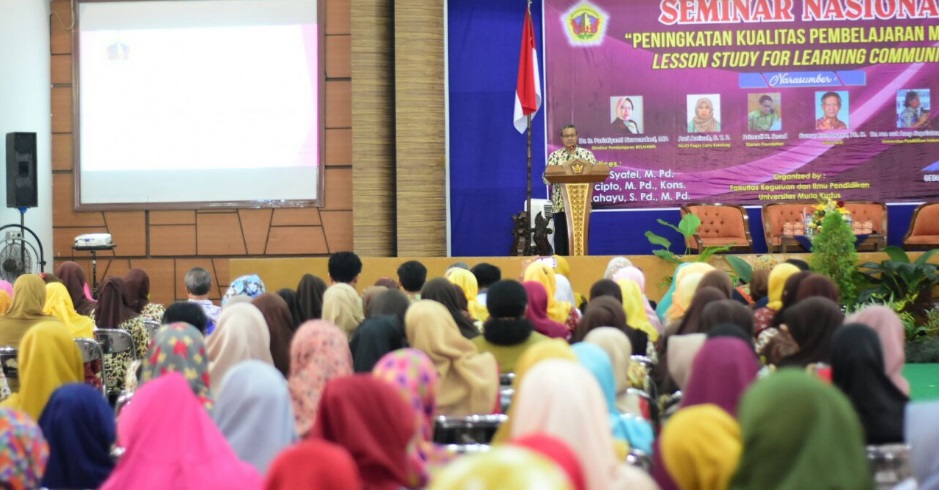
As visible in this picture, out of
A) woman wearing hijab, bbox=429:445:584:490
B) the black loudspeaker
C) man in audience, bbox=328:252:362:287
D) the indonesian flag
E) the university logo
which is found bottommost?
woman wearing hijab, bbox=429:445:584:490

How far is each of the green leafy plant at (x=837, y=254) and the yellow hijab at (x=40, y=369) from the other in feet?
18.0

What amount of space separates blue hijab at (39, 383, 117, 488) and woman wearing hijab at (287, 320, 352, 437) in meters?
0.63

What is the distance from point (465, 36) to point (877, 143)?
4000mm

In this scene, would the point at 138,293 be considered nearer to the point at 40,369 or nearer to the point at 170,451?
the point at 40,369

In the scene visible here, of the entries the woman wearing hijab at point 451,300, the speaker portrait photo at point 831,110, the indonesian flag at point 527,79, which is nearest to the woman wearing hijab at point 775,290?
the woman wearing hijab at point 451,300

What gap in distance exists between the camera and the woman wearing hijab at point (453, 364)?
346cm

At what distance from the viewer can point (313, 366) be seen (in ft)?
10.7

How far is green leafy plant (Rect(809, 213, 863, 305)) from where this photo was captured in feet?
24.3

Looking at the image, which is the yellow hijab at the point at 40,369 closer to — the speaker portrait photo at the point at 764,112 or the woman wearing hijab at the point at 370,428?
the woman wearing hijab at the point at 370,428

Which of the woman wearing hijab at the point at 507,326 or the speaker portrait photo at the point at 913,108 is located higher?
the speaker portrait photo at the point at 913,108

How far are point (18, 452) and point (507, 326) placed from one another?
75.3 inches

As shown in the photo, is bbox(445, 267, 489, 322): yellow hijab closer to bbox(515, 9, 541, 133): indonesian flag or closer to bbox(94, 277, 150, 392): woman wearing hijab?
bbox(94, 277, 150, 392): woman wearing hijab

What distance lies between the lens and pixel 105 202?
10.4 meters

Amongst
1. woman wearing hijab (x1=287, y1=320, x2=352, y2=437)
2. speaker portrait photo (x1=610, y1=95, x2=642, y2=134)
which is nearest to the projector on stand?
speaker portrait photo (x1=610, y1=95, x2=642, y2=134)
